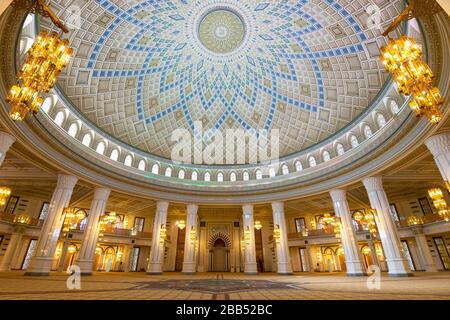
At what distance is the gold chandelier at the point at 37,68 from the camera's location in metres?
5.95

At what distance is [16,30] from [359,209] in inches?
1186

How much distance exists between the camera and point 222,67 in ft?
71.7

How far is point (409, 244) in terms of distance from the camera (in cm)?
2161

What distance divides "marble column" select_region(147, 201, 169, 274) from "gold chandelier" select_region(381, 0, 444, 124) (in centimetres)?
1892

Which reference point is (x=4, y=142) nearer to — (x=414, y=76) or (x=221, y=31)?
(x=414, y=76)

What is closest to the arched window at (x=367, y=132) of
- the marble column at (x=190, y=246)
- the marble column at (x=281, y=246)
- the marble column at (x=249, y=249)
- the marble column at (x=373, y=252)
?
the marble column at (x=281, y=246)

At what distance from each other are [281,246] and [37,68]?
20193 mm

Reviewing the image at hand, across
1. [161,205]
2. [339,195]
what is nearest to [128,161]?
[161,205]

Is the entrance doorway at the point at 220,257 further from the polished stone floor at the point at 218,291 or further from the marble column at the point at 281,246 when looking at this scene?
the polished stone floor at the point at 218,291

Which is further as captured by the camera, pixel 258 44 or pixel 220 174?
pixel 220 174

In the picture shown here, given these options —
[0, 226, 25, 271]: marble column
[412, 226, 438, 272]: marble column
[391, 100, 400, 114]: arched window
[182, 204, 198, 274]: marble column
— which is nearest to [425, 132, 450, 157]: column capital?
[391, 100, 400, 114]: arched window

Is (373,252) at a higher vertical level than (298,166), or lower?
lower
